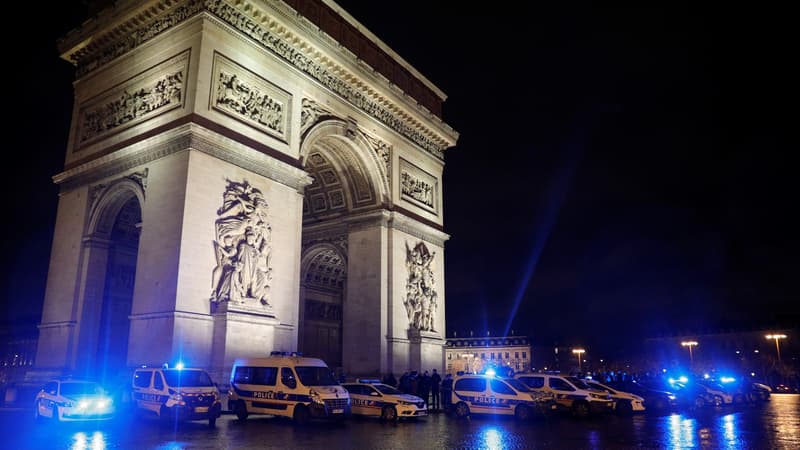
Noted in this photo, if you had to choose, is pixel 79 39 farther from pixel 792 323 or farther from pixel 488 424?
pixel 792 323

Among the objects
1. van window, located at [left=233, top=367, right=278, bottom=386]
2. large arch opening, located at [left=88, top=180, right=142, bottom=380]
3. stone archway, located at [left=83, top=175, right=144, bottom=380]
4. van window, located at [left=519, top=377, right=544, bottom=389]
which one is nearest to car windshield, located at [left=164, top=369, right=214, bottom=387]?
van window, located at [left=233, top=367, right=278, bottom=386]

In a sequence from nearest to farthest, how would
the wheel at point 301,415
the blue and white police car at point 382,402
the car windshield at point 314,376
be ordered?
the wheel at point 301,415, the car windshield at point 314,376, the blue and white police car at point 382,402

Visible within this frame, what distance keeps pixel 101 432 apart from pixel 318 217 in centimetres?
1784

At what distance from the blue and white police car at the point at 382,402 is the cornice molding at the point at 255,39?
42.3ft

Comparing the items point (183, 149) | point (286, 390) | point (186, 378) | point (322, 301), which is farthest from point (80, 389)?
point (322, 301)

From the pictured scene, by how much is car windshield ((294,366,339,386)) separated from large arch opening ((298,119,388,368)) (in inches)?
369

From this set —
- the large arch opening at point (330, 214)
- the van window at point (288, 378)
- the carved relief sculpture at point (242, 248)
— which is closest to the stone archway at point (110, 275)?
the carved relief sculpture at point (242, 248)

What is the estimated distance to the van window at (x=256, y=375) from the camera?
56.4ft

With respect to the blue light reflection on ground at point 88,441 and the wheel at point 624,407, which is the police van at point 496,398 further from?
the blue light reflection on ground at point 88,441

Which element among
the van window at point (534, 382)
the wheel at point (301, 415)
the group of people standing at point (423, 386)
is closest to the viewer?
the wheel at point (301, 415)

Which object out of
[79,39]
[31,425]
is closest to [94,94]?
[79,39]

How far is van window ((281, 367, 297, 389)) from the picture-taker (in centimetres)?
1684

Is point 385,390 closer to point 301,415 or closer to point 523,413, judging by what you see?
Answer: point 301,415

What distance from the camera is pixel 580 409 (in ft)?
66.7
